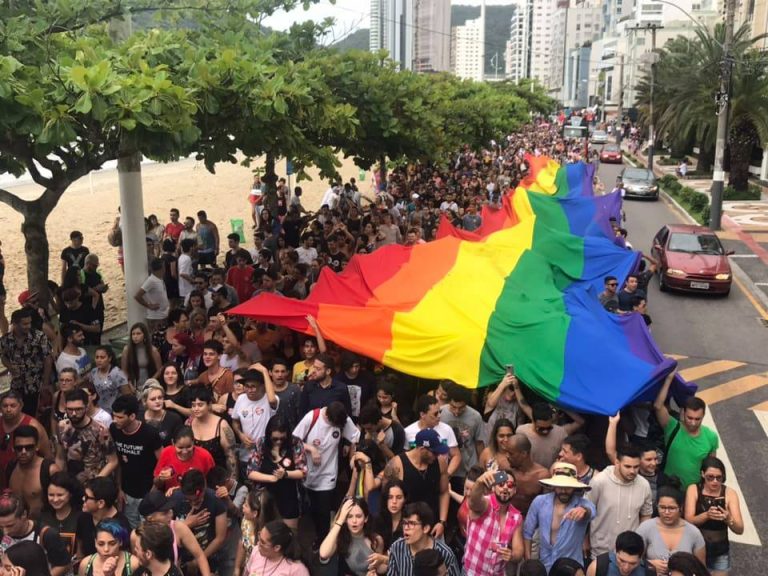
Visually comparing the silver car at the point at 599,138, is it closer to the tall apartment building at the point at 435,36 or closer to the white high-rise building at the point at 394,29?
the white high-rise building at the point at 394,29

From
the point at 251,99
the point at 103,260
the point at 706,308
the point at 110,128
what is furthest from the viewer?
the point at 103,260

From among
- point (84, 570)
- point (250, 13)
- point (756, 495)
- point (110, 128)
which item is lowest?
point (756, 495)

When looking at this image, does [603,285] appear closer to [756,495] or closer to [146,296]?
[756,495]

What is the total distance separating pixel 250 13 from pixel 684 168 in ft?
107

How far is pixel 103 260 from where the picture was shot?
20.2 meters

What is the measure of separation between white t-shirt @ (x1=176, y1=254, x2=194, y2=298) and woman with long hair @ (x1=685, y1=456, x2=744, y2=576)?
27.9 ft

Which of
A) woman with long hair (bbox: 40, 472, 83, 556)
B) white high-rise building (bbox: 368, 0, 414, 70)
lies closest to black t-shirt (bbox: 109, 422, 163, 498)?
woman with long hair (bbox: 40, 472, 83, 556)

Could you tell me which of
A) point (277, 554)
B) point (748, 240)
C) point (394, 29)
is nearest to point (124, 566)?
point (277, 554)

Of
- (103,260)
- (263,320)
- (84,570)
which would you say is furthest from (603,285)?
(103,260)

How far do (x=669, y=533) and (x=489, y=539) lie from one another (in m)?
1.16

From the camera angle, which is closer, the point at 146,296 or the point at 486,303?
the point at 486,303

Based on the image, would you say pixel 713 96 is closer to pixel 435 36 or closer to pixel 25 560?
pixel 25 560

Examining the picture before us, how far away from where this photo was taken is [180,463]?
5727mm

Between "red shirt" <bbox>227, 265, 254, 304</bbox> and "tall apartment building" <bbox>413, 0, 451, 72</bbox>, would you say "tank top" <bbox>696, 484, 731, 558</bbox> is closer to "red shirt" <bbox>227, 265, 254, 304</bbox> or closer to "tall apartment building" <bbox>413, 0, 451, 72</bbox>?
"red shirt" <bbox>227, 265, 254, 304</bbox>
